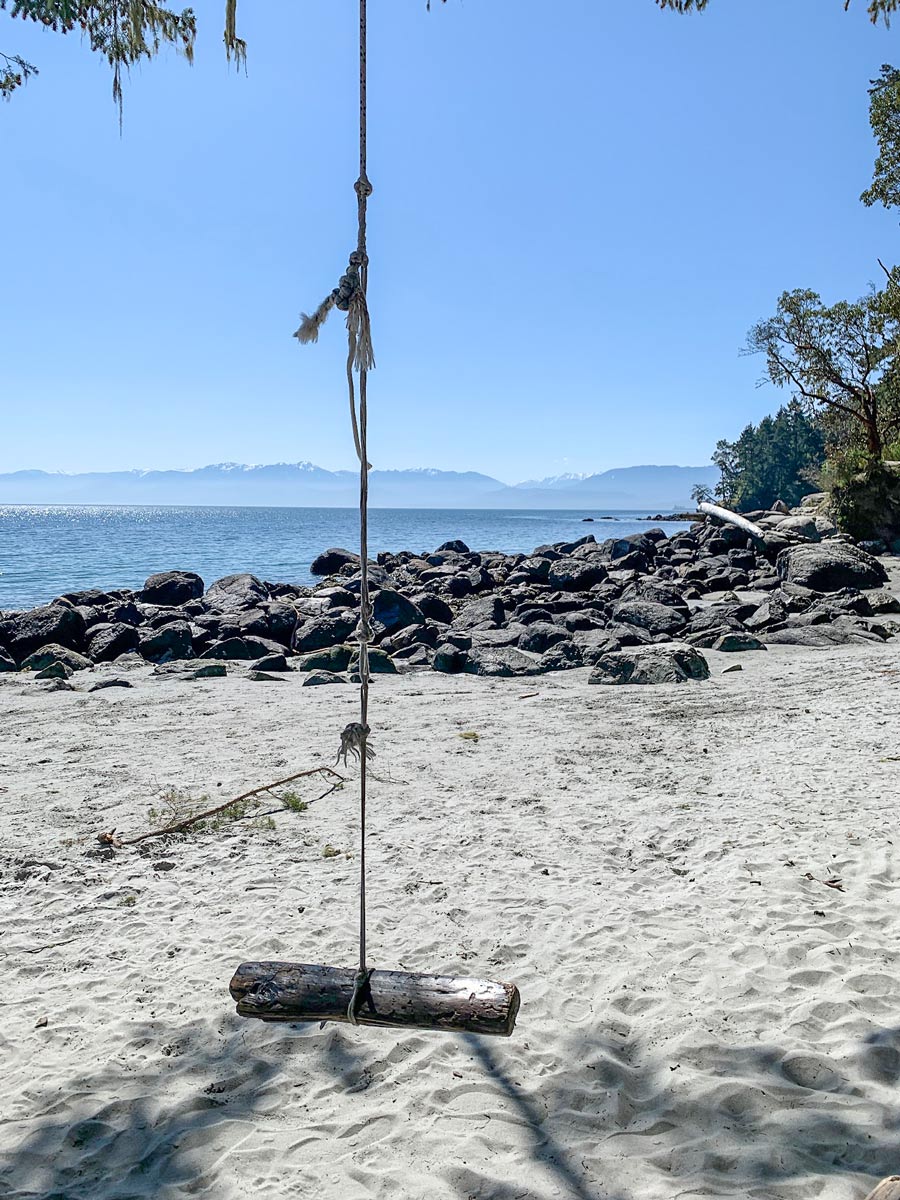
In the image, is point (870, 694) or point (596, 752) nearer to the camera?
point (596, 752)

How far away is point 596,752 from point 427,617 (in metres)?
9.76

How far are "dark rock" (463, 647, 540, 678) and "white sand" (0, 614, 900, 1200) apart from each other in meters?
3.55

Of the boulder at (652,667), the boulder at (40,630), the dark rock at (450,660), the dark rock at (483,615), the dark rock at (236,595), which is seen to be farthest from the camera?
the dark rock at (236,595)

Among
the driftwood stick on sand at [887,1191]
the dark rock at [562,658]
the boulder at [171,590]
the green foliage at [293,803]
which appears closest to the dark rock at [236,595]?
the boulder at [171,590]

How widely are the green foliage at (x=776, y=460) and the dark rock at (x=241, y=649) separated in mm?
61105

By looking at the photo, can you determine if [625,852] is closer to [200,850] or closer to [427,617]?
[200,850]

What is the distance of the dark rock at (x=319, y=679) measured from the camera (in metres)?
11.1

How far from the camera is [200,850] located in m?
5.43

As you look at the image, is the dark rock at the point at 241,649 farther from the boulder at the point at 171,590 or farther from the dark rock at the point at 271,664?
the boulder at the point at 171,590

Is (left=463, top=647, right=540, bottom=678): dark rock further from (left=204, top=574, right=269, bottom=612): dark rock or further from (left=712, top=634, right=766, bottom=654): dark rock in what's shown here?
(left=204, top=574, right=269, bottom=612): dark rock

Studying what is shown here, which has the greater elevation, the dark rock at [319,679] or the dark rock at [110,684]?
the dark rock at [319,679]

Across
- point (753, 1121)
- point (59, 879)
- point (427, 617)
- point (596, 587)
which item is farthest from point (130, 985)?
point (596, 587)

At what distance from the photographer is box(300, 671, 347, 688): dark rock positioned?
11094 mm

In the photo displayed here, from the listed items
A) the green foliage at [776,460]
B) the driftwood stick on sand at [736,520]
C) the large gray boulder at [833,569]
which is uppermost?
the green foliage at [776,460]
